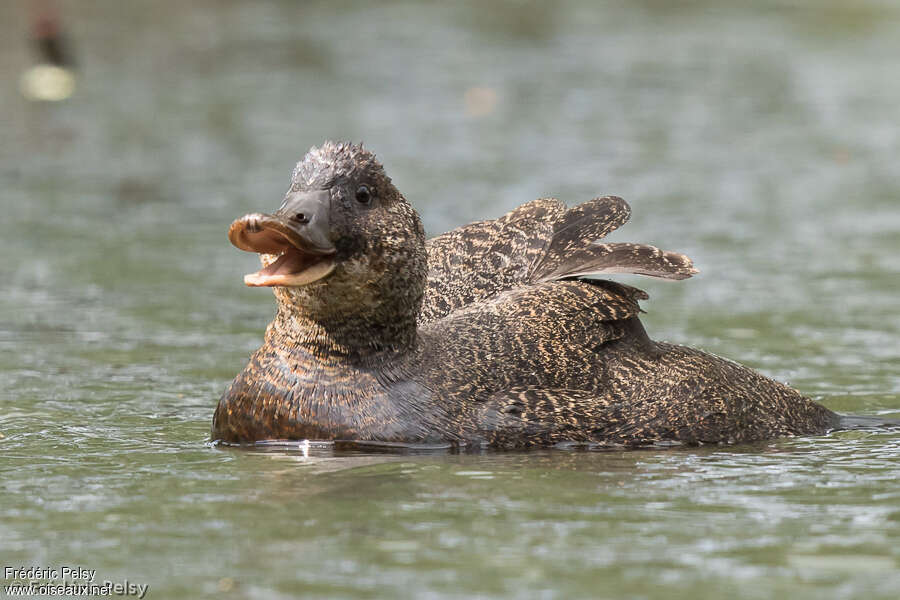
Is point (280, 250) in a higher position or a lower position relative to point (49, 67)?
lower

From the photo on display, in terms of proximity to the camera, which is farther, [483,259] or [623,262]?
[483,259]

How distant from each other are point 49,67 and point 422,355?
43.6ft

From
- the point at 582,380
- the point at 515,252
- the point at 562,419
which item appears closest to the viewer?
the point at 562,419

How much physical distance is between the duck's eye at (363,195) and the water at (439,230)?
1192mm

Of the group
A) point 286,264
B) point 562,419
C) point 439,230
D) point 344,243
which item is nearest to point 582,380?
point 562,419

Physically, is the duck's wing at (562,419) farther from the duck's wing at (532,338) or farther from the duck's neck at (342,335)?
the duck's neck at (342,335)

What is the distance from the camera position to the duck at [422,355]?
7305 mm

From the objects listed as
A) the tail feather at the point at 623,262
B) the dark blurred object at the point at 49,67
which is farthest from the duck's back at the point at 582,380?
the dark blurred object at the point at 49,67

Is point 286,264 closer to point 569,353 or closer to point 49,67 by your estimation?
point 569,353

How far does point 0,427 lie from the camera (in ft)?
27.0

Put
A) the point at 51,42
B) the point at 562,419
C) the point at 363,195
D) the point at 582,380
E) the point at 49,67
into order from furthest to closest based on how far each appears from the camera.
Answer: the point at 49,67
the point at 51,42
the point at 582,380
the point at 562,419
the point at 363,195

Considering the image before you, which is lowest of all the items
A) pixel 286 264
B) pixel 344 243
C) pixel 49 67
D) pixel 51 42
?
pixel 286 264

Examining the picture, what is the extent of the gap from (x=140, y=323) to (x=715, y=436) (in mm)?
4628

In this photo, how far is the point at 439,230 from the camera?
45.5ft
